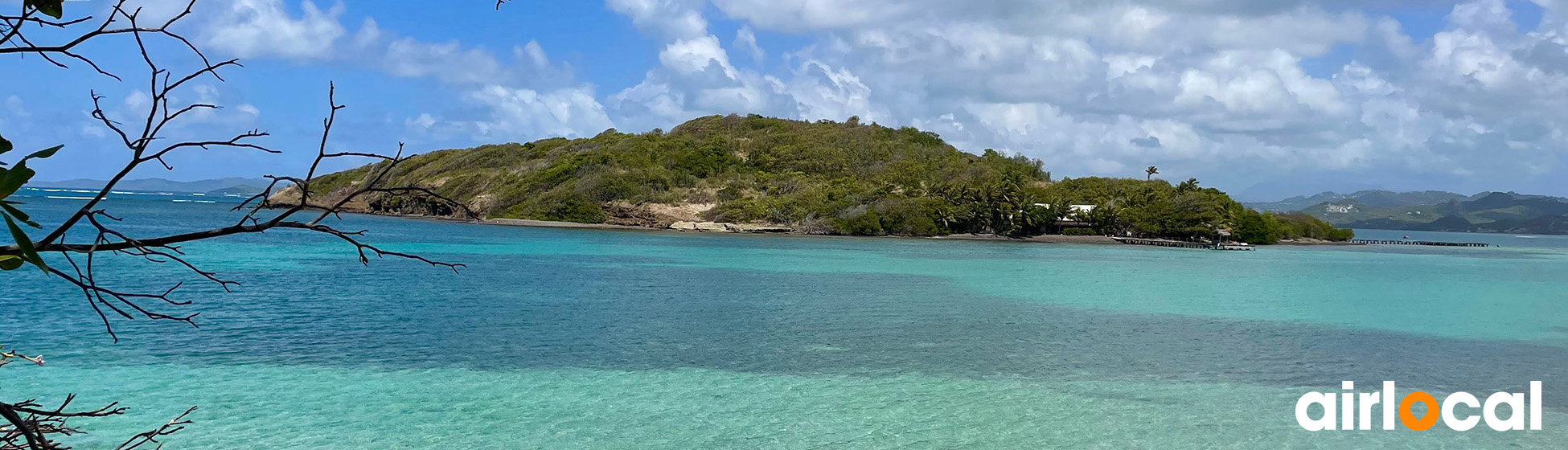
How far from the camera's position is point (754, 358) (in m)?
14.2

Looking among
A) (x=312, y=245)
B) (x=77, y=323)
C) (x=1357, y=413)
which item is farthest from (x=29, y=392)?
(x=312, y=245)

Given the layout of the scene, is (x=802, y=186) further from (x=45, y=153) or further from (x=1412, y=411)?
(x=45, y=153)

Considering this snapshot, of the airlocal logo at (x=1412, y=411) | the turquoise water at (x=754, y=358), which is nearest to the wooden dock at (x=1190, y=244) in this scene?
the turquoise water at (x=754, y=358)

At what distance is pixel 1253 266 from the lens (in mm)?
44344

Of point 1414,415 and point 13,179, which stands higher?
point 13,179

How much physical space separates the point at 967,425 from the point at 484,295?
576 inches

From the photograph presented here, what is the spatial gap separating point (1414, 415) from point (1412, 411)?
0.26 m

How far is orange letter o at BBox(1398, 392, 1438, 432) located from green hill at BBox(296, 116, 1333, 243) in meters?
50.4

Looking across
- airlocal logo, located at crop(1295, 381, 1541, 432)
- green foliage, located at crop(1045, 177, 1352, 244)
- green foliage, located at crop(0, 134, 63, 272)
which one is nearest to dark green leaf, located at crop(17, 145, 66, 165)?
green foliage, located at crop(0, 134, 63, 272)

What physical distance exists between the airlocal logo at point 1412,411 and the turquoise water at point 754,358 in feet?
0.92

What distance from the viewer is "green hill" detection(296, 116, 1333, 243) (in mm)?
74625

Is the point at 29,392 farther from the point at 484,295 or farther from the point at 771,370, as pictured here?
the point at 484,295

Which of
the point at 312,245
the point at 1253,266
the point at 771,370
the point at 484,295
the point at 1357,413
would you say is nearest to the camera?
the point at 1357,413

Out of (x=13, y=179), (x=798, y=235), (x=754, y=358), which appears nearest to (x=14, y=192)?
(x=13, y=179)
